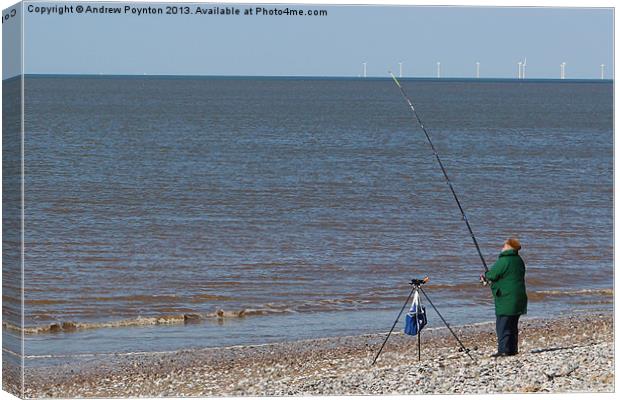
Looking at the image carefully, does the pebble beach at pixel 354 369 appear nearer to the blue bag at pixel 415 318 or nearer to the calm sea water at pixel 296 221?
the blue bag at pixel 415 318

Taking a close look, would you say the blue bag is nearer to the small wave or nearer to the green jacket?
the green jacket

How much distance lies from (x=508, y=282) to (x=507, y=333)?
1.92ft

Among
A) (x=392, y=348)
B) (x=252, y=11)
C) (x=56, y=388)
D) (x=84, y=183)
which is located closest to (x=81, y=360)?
(x=56, y=388)

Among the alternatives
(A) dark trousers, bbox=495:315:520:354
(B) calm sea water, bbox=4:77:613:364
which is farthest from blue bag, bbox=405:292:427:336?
(B) calm sea water, bbox=4:77:613:364

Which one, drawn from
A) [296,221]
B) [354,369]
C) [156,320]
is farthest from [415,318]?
[296,221]

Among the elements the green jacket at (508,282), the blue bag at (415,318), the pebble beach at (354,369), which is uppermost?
the green jacket at (508,282)

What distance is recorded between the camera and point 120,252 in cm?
1783

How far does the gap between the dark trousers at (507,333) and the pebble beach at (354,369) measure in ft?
0.30

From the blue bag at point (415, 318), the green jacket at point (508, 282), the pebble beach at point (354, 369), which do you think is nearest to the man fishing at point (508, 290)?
the green jacket at point (508, 282)

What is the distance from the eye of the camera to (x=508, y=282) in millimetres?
12492

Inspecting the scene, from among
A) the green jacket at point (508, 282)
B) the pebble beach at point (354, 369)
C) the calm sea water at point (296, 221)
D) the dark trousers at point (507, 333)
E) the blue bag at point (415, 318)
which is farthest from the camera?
the calm sea water at point (296, 221)

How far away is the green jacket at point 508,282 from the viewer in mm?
12398

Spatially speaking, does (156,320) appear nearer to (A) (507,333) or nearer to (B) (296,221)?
(B) (296,221)

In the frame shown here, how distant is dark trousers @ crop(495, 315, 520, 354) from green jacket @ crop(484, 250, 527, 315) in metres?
0.09
